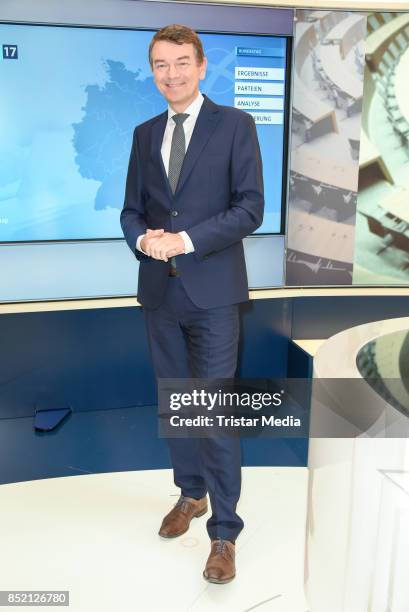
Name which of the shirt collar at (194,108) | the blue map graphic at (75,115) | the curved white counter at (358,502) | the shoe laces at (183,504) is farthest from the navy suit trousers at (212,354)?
the blue map graphic at (75,115)

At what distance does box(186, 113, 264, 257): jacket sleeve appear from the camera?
74.8 inches

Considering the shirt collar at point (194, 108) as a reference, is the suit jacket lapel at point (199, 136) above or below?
below

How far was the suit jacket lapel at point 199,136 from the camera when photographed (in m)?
1.95

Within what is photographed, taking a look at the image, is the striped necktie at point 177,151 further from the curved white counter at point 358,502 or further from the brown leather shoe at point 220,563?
the brown leather shoe at point 220,563

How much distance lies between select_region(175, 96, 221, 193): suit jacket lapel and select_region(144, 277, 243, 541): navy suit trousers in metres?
0.32

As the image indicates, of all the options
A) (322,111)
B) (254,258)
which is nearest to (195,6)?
(322,111)

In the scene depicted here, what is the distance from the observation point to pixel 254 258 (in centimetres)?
365

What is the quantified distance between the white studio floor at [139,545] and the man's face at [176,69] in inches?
55.5

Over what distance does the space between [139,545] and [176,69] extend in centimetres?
149

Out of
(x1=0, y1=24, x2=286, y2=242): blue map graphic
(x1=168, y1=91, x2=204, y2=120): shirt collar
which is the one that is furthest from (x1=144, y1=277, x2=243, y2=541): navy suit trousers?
(x1=0, y1=24, x2=286, y2=242): blue map graphic

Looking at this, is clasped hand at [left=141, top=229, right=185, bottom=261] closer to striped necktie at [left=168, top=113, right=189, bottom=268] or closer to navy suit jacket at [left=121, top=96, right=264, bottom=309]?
navy suit jacket at [left=121, top=96, right=264, bottom=309]

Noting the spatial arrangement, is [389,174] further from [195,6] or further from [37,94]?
[37,94]

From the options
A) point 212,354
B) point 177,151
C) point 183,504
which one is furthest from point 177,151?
point 183,504

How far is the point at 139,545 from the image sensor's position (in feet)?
7.15
